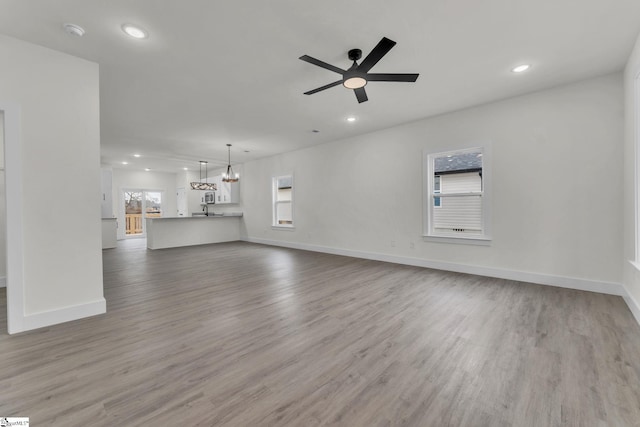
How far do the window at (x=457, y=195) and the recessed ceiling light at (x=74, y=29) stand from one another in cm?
487

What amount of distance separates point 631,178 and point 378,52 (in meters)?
3.09

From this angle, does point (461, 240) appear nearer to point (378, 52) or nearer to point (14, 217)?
point (378, 52)

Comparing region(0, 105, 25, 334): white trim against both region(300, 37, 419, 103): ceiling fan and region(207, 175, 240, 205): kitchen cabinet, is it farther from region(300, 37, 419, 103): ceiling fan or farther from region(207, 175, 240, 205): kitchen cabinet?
region(207, 175, 240, 205): kitchen cabinet

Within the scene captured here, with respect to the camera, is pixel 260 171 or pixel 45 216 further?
pixel 260 171

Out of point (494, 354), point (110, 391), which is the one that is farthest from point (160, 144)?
point (494, 354)

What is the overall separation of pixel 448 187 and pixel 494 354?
3324 mm

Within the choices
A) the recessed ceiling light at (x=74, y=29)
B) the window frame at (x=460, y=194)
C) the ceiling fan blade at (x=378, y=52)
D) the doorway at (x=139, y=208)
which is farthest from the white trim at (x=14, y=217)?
the doorway at (x=139, y=208)

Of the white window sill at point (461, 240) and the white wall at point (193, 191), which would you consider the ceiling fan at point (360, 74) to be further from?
the white wall at point (193, 191)

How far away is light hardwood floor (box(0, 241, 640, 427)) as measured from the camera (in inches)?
56.6

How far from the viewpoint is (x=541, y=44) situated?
264 centimetres

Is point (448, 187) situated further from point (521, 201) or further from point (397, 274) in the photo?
point (397, 274)

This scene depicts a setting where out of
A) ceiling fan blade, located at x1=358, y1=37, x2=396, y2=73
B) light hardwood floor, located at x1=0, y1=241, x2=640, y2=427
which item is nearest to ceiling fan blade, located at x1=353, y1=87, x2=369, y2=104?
ceiling fan blade, located at x1=358, y1=37, x2=396, y2=73

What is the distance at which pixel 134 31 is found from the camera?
2379 mm

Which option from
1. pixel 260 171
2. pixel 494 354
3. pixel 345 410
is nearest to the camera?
pixel 345 410
